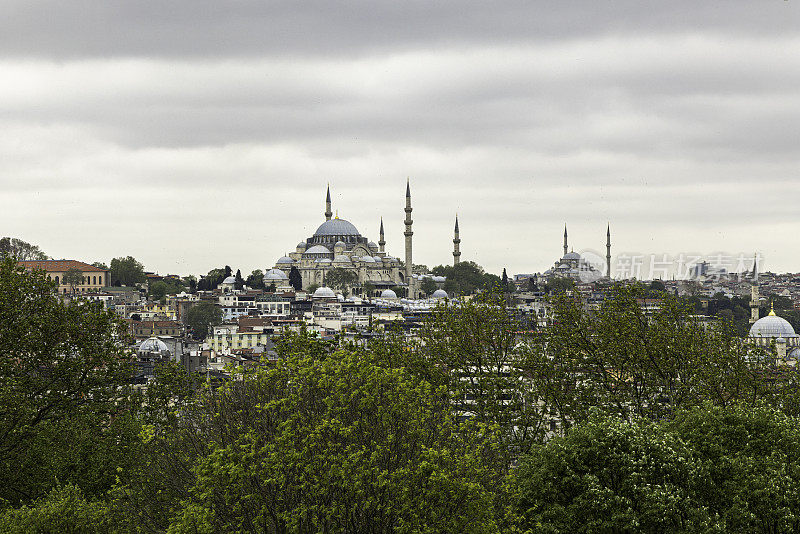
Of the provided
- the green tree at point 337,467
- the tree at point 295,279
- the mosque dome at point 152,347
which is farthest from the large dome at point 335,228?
the green tree at point 337,467

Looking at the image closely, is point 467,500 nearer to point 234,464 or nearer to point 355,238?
point 234,464

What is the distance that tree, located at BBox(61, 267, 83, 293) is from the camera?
412 ft

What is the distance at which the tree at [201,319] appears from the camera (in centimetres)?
10794

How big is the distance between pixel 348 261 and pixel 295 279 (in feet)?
29.9

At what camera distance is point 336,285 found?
142375 millimetres

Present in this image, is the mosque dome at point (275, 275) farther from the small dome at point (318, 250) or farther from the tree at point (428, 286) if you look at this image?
the tree at point (428, 286)

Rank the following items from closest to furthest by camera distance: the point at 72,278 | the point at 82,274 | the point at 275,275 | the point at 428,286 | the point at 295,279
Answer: the point at 72,278 → the point at 82,274 → the point at 275,275 → the point at 295,279 → the point at 428,286

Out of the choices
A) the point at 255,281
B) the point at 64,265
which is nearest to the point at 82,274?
the point at 64,265

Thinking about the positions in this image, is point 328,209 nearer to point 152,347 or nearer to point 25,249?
point 25,249

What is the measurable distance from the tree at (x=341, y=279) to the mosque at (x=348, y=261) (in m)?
2.11

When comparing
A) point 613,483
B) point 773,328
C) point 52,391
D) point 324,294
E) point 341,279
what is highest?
point 341,279

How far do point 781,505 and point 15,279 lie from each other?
50.5ft

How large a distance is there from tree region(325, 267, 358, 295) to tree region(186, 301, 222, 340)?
32594 millimetres

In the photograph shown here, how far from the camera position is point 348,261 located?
147375 mm
